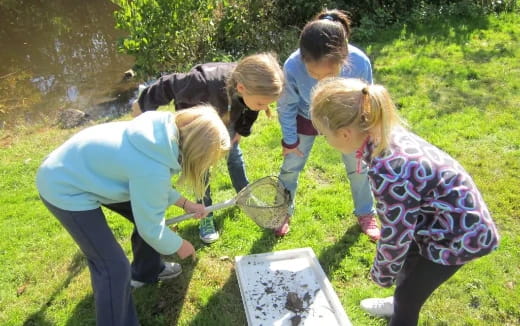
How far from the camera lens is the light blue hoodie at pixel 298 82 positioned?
2.70 metres

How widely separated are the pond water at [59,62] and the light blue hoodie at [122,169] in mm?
4528

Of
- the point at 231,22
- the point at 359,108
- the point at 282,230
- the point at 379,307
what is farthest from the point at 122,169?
the point at 231,22

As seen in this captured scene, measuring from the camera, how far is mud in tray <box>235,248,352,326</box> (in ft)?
8.51

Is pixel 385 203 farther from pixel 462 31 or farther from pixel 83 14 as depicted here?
pixel 83 14

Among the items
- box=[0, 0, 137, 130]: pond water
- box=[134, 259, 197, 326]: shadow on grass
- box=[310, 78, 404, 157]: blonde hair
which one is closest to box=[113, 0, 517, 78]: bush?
box=[0, 0, 137, 130]: pond water

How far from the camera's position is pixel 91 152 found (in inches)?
79.7

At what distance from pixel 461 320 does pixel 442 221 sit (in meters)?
1.13

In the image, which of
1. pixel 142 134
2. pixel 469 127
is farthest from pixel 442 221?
pixel 469 127

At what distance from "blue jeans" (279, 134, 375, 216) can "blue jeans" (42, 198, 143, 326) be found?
1406 mm

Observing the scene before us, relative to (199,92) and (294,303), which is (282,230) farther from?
(199,92)

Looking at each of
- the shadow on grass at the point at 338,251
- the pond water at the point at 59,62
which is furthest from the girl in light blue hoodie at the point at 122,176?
the pond water at the point at 59,62

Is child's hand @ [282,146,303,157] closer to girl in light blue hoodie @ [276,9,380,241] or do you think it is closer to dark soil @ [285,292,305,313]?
girl in light blue hoodie @ [276,9,380,241]

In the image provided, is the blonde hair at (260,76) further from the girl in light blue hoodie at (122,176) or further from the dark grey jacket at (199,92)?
the girl in light blue hoodie at (122,176)

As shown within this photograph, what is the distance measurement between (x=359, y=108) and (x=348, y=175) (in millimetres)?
1517
